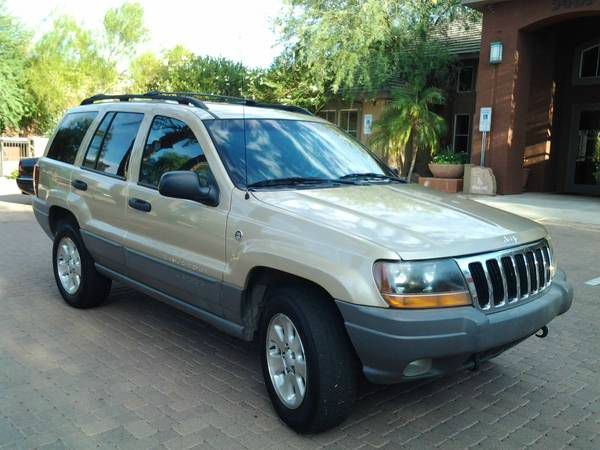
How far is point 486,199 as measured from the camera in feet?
50.6

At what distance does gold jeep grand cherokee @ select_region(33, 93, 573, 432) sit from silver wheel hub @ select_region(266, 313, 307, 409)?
0.4 inches

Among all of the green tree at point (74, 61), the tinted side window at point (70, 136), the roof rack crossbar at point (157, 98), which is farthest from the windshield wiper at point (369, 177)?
the green tree at point (74, 61)

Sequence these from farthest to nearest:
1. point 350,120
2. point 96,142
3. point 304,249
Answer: point 350,120 → point 96,142 → point 304,249

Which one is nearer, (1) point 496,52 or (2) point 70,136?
(2) point 70,136

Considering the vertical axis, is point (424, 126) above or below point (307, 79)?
below

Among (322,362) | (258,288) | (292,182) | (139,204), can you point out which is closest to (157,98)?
(139,204)

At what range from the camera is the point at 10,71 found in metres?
26.6

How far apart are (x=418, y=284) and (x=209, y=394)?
5.47 feet

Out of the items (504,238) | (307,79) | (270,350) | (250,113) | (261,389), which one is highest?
(307,79)

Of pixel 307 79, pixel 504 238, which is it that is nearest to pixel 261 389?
pixel 504 238

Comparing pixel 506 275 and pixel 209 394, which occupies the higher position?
pixel 506 275

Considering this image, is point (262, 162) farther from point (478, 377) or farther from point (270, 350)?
point (478, 377)

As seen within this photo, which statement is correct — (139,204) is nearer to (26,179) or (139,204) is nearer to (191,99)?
(191,99)

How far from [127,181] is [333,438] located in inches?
105
